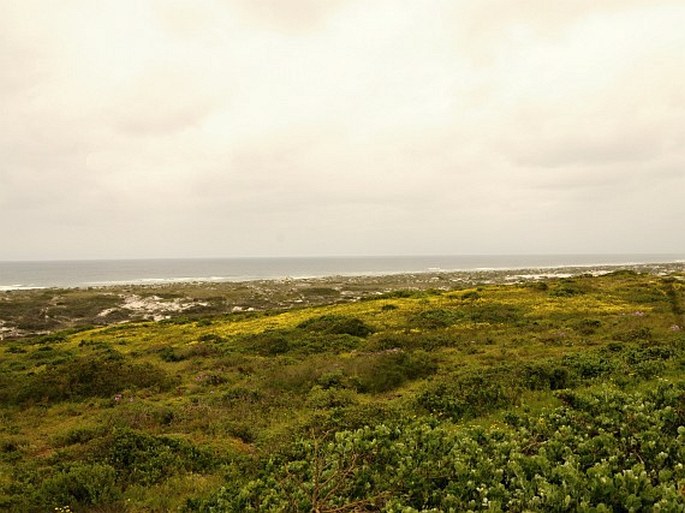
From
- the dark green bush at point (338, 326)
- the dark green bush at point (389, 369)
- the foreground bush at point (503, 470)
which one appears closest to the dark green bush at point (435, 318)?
the dark green bush at point (338, 326)

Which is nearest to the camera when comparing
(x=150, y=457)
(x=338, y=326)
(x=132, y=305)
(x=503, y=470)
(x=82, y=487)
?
(x=503, y=470)

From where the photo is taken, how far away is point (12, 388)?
21.7 meters

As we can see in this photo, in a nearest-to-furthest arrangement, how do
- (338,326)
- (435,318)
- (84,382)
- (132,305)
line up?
(84,382)
(338,326)
(435,318)
(132,305)

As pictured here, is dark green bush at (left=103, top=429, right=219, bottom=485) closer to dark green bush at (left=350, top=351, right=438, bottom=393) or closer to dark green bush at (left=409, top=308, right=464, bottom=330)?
dark green bush at (left=350, top=351, right=438, bottom=393)

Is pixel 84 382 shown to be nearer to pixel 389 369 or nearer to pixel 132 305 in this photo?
pixel 389 369

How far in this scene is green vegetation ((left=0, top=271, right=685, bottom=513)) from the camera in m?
6.94

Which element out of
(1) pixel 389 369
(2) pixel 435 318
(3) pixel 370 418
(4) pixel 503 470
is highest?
(4) pixel 503 470

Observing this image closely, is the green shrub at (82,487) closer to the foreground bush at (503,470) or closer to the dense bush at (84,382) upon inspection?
the foreground bush at (503,470)

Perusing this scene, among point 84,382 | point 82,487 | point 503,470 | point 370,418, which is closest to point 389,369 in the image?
point 370,418

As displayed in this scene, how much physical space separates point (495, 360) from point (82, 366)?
2123 centimetres

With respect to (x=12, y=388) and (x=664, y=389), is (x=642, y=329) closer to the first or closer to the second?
(x=664, y=389)

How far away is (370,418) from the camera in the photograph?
13.0 metres

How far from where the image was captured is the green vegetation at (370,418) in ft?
22.8

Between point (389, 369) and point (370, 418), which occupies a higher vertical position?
point (370, 418)
